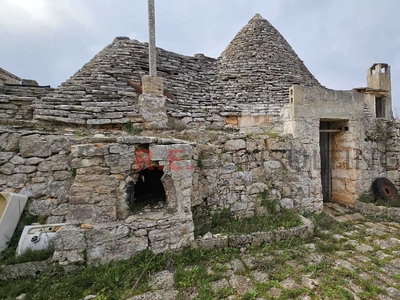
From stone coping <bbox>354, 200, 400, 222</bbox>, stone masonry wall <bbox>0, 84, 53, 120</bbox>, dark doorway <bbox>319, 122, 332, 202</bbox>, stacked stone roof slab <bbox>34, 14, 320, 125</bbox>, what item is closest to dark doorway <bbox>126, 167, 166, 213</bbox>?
stacked stone roof slab <bbox>34, 14, 320, 125</bbox>

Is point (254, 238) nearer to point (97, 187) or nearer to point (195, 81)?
point (97, 187)

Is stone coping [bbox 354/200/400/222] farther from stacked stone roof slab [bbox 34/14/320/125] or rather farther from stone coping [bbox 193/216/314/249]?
stacked stone roof slab [bbox 34/14/320/125]

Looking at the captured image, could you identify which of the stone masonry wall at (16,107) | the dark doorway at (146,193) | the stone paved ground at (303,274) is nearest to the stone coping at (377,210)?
the stone paved ground at (303,274)

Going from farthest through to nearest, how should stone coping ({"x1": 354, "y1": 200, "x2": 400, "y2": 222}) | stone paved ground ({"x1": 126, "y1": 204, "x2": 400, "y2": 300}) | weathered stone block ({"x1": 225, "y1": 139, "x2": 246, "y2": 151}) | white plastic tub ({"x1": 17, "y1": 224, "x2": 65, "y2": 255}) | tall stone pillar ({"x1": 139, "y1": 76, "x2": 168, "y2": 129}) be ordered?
tall stone pillar ({"x1": 139, "y1": 76, "x2": 168, "y2": 129}) < stone coping ({"x1": 354, "y1": 200, "x2": 400, "y2": 222}) < weathered stone block ({"x1": 225, "y1": 139, "x2": 246, "y2": 151}) < white plastic tub ({"x1": 17, "y1": 224, "x2": 65, "y2": 255}) < stone paved ground ({"x1": 126, "y1": 204, "x2": 400, "y2": 300})

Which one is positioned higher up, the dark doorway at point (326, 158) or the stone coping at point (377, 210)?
the dark doorway at point (326, 158)

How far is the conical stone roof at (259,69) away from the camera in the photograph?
7.27 metres

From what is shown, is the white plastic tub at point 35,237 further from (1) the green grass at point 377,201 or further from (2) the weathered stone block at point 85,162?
(1) the green grass at point 377,201

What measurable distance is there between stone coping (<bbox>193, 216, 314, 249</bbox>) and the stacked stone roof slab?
3965 millimetres

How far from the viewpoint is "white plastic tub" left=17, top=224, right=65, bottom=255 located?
283 cm

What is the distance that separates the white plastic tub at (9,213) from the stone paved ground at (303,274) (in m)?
2.32

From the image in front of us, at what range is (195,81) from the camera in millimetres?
7633

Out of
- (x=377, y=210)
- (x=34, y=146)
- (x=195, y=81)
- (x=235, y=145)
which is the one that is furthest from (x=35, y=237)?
(x=377, y=210)

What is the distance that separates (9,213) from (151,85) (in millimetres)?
4579

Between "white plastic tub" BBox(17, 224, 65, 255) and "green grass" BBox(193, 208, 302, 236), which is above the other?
"white plastic tub" BBox(17, 224, 65, 255)
